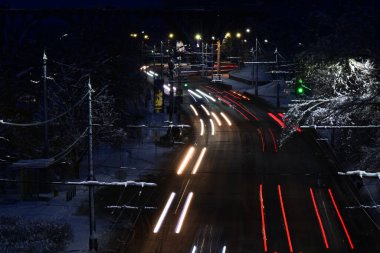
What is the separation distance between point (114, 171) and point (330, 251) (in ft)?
50.5

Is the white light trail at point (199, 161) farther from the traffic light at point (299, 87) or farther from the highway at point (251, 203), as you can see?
the traffic light at point (299, 87)

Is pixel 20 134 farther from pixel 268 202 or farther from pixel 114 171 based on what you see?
pixel 268 202

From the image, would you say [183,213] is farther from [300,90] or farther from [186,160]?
[186,160]

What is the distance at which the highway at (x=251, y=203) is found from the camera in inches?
791

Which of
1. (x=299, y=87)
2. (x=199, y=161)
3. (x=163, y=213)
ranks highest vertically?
(x=299, y=87)

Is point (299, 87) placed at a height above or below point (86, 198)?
above

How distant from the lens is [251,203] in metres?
25.2

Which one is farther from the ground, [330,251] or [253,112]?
[253,112]

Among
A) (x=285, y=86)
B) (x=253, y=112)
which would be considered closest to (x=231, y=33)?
(x=285, y=86)

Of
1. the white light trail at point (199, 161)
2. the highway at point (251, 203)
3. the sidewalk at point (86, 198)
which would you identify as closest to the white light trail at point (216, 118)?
the highway at point (251, 203)

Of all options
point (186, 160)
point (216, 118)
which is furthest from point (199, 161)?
point (216, 118)

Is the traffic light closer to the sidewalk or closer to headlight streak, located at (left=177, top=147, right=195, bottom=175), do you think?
headlight streak, located at (left=177, top=147, right=195, bottom=175)

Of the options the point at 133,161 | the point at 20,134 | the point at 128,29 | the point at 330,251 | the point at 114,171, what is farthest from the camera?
the point at 128,29

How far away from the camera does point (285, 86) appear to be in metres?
66.2
